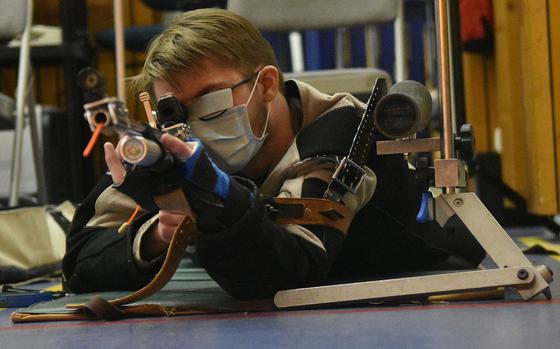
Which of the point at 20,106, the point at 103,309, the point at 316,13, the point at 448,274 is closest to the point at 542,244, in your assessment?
the point at 316,13

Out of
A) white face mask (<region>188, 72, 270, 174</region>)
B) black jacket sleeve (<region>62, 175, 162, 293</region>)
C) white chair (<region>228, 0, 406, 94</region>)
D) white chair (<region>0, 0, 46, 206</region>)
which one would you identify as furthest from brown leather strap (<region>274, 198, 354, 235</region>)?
white chair (<region>0, 0, 46, 206</region>)

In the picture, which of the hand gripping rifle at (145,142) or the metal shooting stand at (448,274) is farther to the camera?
the metal shooting stand at (448,274)

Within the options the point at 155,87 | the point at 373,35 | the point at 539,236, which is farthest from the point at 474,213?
the point at 373,35

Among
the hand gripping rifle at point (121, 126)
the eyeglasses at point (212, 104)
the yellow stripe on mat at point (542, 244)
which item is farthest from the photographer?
the yellow stripe on mat at point (542, 244)

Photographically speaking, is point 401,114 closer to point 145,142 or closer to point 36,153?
point 145,142

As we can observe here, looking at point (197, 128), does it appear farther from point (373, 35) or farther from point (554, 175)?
point (373, 35)

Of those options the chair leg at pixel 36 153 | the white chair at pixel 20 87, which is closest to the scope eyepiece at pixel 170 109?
the white chair at pixel 20 87

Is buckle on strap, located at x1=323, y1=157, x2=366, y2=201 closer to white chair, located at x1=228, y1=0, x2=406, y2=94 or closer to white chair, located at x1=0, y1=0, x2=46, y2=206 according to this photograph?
white chair, located at x1=228, y1=0, x2=406, y2=94

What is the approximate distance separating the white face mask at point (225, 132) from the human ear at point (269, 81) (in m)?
0.03

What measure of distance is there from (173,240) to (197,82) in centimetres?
28

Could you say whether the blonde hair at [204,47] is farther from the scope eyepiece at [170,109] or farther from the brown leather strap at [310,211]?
the brown leather strap at [310,211]

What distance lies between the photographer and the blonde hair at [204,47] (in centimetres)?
146

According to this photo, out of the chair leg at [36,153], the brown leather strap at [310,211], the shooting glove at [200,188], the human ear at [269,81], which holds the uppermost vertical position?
the human ear at [269,81]

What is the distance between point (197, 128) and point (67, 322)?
37cm
